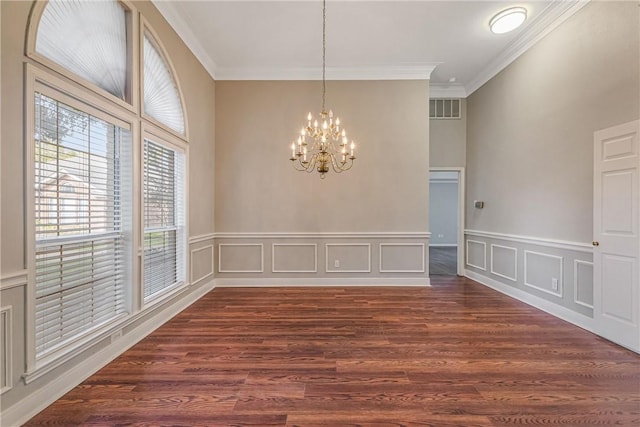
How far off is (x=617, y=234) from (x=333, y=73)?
4.13 m

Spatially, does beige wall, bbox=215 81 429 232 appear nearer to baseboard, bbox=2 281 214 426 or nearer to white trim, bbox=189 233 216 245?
white trim, bbox=189 233 216 245

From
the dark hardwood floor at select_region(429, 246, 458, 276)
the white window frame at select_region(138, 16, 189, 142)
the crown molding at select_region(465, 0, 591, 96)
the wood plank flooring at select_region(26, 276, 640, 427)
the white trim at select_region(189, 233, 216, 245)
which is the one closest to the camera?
the wood plank flooring at select_region(26, 276, 640, 427)

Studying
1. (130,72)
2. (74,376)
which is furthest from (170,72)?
(74,376)

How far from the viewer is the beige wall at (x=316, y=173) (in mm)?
4742

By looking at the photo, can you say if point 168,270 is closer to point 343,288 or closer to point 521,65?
point 343,288

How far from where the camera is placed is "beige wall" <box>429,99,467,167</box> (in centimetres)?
548

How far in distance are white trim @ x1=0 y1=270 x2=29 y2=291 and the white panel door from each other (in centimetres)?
467

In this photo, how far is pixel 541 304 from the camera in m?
3.67

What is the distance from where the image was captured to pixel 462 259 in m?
5.60

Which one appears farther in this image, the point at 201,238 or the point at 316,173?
the point at 316,173

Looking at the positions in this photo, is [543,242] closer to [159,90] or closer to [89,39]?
[159,90]

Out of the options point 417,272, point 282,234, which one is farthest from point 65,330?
point 417,272

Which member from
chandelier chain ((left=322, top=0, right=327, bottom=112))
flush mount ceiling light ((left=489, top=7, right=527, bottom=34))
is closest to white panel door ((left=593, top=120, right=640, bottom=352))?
flush mount ceiling light ((left=489, top=7, right=527, bottom=34))

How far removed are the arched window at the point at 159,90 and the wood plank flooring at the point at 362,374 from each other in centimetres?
235
